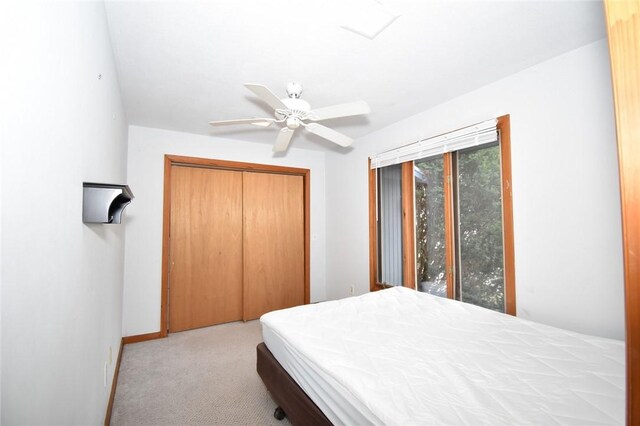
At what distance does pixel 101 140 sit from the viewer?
1.48 m

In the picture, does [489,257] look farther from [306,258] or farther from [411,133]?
[306,258]

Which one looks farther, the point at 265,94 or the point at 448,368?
the point at 265,94

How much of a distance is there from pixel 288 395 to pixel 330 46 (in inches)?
83.7

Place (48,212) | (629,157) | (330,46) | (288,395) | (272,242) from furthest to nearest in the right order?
(272,242), (330,46), (288,395), (48,212), (629,157)

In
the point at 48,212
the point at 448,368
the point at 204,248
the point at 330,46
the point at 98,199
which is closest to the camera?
the point at 48,212

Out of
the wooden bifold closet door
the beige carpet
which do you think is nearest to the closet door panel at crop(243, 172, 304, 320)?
the wooden bifold closet door

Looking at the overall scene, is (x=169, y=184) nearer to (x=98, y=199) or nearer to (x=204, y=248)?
(x=204, y=248)

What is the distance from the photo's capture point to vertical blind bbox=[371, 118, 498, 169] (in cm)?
223

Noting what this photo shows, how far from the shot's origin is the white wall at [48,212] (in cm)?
52

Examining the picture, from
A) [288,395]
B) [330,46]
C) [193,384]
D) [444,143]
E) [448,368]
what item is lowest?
[193,384]

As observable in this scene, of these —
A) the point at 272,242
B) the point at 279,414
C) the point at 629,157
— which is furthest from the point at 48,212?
the point at 272,242

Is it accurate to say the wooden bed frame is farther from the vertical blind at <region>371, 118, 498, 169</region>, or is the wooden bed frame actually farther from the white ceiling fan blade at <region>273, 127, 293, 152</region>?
the vertical blind at <region>371, 118, 498, 169</region>

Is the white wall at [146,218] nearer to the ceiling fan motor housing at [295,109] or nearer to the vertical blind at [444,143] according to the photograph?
the ceiling fan motor housing at [295,109]

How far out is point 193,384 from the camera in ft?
7.29
